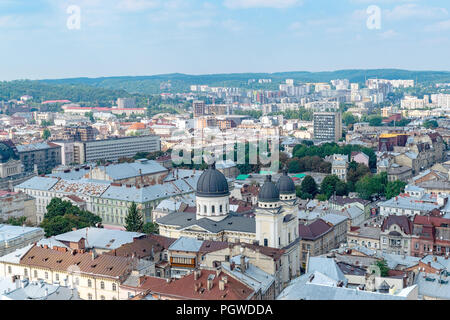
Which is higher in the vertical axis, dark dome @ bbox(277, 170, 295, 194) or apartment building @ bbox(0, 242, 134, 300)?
dark dome @ bbox(277, 170, 295, 194)

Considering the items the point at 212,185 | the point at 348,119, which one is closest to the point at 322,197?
the point at 212,185

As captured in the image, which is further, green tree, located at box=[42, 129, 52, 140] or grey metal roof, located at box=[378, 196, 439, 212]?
green tree, located at box=[42, 129, 52, 140]

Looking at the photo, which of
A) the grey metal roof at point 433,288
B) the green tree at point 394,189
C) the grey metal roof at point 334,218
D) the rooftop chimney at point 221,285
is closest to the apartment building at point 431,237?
the grey metal roof at point 334,218

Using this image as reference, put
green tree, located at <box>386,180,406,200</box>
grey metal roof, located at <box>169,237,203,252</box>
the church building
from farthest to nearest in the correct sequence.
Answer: green tree, located at <box>386,180,406,200</box> → the church building → grey metal roof, located at <box>169,237,203,252</box>

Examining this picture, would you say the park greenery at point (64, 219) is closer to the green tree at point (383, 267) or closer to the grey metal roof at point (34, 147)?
the green tree at point (383, 267)

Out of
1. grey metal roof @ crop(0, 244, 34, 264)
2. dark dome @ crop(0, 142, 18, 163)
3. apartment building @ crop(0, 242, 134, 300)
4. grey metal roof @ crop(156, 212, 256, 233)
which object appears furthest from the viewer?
dark dome @ crop(0, 142, 18, 163)

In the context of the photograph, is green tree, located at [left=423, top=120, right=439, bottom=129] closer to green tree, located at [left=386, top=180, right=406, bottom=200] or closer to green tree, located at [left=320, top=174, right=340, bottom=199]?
green tree, located at [left=320, top=174, right=340, bottom=199]

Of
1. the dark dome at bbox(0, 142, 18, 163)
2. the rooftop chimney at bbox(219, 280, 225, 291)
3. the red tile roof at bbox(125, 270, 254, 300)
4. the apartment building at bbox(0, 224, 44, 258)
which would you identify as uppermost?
the dark dome at bbox(0, 142, 18, 163)

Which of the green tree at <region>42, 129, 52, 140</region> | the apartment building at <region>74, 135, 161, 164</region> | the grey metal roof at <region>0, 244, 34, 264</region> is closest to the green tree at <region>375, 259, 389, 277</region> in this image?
the grey metal roof at <region>0, 244, 34, 264</region>

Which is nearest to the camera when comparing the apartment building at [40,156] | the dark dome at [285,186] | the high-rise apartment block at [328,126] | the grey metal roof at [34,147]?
the dark dome at [285,186]

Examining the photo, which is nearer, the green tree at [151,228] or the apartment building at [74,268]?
the apartment building at [74,268]
